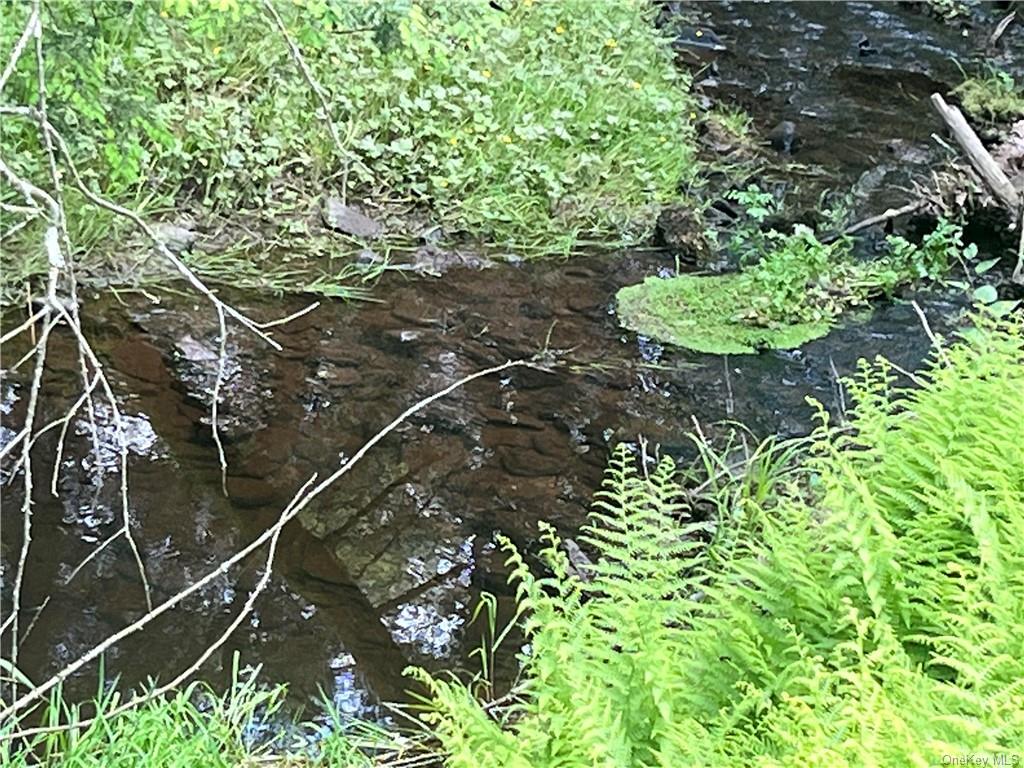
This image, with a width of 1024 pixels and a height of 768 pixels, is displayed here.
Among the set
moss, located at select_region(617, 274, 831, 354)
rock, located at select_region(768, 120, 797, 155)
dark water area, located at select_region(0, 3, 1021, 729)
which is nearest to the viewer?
dark water area, located at select_region(0, 3, 1021, 729)

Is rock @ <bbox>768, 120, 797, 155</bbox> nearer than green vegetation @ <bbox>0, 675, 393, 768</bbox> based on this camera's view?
No

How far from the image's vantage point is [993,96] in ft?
26.6

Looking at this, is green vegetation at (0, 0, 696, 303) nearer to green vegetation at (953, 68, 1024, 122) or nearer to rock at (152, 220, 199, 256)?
rock at (152, 220, 199, 256)

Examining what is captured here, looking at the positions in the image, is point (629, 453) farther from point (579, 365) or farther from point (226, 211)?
point (226, 211)

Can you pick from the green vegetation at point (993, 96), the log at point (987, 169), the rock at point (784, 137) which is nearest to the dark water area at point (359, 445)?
the log at point (987, 169)

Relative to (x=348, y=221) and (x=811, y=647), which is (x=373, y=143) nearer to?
(x=348, y=221)

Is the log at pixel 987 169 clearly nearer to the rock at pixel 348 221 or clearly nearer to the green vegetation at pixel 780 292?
the green vegetation at pixel 780 292

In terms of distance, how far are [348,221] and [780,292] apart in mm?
2410

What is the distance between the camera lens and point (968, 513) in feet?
7.67

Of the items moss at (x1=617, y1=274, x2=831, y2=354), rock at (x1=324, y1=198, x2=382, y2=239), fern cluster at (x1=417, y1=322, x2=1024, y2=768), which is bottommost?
rock at (x1=324, y1=198, x2=382, y2=239)

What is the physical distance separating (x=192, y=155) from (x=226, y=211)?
0.35 m

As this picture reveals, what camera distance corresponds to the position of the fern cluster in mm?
1931

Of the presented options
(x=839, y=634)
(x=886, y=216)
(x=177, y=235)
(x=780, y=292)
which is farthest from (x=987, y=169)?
(x=177, y=235)

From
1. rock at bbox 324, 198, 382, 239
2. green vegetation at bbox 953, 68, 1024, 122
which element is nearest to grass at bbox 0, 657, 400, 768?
rock at bbox 324, 198, 382, 239
